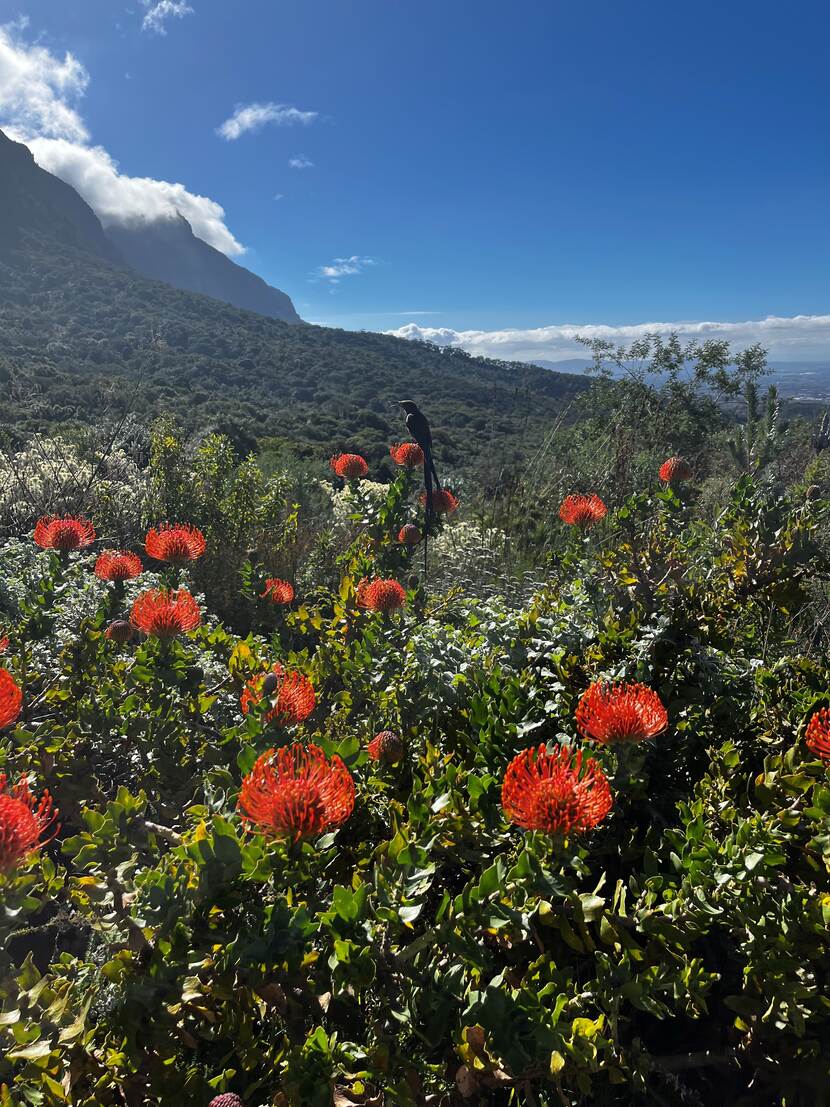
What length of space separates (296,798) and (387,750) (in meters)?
0.51

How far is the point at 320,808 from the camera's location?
1.16m

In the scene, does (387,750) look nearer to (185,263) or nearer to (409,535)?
(409,535)

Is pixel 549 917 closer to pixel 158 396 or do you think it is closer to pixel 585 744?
pixel 585 744

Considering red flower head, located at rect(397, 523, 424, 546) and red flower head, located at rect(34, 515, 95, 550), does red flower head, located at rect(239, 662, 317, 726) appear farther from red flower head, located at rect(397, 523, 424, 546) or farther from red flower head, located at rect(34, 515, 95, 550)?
red flower head, located at rect(397, 523, 424, 546)

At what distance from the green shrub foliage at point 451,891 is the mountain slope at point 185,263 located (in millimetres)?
140325

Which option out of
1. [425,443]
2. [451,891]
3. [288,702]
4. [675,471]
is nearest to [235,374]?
[425,443]

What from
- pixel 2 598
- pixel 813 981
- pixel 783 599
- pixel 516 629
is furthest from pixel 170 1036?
pixel 2 598

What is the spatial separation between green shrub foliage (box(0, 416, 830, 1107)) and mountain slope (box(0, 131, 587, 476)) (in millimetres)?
9843

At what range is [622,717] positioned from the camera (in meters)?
1.39

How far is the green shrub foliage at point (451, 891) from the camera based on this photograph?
1.06 metres

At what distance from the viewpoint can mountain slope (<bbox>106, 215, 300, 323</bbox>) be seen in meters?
132

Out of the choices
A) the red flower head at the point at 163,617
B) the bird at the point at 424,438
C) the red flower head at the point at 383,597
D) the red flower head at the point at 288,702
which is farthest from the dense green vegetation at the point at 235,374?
the red flower head at the point at 288,702

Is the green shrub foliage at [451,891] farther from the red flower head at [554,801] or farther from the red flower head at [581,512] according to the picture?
the red flower head at [581,512]

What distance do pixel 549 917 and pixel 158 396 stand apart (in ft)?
88.9
